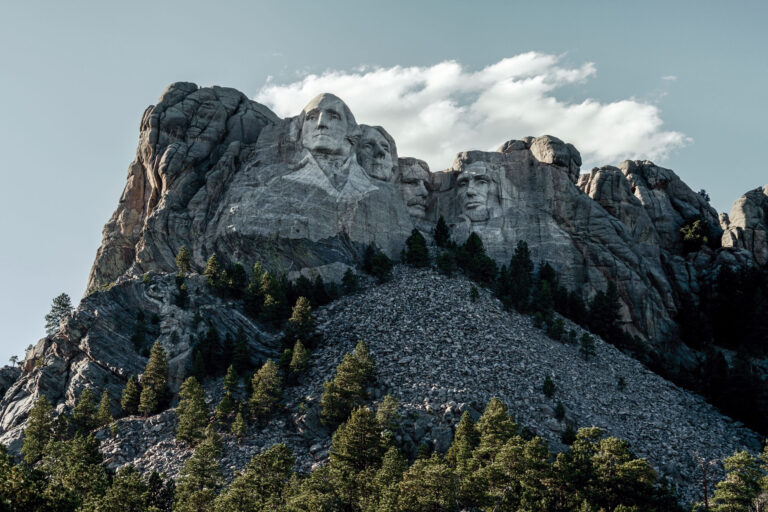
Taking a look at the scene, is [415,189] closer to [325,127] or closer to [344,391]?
[325,127]

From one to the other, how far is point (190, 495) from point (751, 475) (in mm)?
38263

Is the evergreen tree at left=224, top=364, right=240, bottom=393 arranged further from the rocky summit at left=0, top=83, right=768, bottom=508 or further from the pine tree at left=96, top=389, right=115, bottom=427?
the pine tree at left=96, top=389, right=115, bottom=427

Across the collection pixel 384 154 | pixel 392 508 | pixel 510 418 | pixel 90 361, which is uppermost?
pixel 384 154

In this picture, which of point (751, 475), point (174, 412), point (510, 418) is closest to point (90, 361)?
point (174, 412)

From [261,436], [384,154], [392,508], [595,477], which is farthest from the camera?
[384,154]

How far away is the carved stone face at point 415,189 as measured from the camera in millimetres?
119500

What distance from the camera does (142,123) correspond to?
395ft

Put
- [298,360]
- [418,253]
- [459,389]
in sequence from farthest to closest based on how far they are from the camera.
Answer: [418,253], [298,360], [459,389]

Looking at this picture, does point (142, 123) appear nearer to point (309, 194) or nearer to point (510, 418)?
point (309, 194)

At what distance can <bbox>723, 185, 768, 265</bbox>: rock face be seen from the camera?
119m

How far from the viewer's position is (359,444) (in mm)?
65125

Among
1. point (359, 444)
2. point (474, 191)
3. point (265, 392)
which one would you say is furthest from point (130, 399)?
point (474, 191)

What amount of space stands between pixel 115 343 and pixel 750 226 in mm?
84562

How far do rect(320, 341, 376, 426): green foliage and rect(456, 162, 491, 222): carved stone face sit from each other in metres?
44.9
